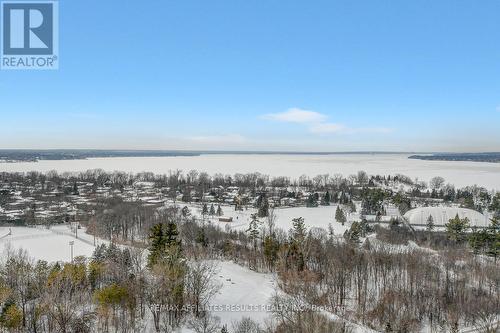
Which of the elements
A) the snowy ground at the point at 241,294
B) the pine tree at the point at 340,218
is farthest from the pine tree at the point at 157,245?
the pine tree at the point at 340,218

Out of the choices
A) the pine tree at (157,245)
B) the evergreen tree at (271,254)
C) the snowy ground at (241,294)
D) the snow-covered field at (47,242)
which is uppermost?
the pine tree at (157,245)

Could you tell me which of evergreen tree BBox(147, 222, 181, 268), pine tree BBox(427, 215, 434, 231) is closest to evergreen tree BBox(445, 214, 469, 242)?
pine tree BBox(427, 215, 434, 231)

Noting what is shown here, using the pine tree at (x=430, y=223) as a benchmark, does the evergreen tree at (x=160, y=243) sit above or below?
above

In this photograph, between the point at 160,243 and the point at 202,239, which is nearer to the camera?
the point at 160,243

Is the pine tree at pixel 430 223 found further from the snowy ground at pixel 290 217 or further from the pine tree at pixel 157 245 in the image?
the pine tree at pixel 157 245

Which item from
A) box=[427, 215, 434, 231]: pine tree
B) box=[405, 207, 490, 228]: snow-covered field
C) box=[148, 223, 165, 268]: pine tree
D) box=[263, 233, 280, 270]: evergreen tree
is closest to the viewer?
box=[148, 223, 165, 268]: pine tree

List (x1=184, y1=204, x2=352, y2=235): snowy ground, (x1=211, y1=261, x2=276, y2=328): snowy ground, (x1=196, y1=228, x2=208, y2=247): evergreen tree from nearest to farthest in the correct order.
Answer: (x1=211, y1=261, x2=276, y2=328): snowy ground < (x1=196, y1=228, x2=208, y2=247): evergreen tree < (x1=184, y1=204, x2=352, y2=235): snowy ground

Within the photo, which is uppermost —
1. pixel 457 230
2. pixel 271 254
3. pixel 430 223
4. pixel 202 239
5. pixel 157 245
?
pixel 157 245

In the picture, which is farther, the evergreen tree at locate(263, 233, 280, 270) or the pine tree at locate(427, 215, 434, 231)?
the pine tree at locate(427, 215, 434, 231)

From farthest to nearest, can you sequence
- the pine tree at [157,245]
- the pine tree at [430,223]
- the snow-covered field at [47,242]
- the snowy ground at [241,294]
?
the pine tree at [430,223] → the snow-covered field at [47,242] → the pine tree at [157,245] → the snowy ground at [241,294]

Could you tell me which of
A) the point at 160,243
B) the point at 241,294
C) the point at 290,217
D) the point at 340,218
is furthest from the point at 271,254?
the point at 290,217

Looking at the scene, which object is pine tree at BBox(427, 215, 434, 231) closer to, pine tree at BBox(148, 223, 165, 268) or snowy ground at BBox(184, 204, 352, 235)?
snowy ground at BBox(184, 204, 352, 235)

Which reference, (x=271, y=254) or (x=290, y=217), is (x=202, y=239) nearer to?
(x=271, y=254)

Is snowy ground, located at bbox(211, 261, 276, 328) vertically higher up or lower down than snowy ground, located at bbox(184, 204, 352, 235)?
higher up
